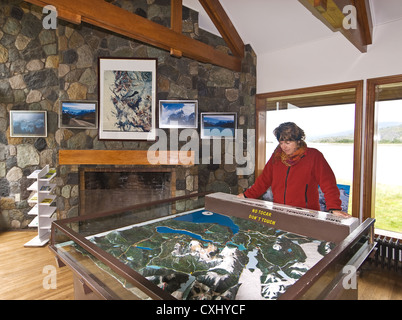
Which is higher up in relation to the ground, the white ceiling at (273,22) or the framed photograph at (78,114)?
the white ceiling at (273,22)

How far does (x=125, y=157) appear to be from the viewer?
348cm

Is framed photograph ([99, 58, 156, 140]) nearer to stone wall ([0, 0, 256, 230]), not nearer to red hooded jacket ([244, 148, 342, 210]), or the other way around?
stone wall ([0, 0, 256, 230])

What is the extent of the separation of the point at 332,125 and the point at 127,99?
9.50 feet

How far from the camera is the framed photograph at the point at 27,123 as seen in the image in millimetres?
3881

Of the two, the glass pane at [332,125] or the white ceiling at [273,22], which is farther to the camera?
the glass pane at [332,125]

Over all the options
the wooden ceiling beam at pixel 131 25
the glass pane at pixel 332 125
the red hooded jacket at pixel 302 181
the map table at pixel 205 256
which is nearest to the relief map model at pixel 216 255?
the map table at pixel 205 256

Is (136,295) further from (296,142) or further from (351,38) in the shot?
(351,38)

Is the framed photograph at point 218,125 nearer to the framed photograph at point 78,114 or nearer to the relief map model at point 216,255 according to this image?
the framed photograph at point 78,114

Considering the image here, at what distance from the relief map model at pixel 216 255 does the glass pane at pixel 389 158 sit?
2.16m

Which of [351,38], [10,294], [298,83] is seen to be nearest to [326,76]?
[298,83]

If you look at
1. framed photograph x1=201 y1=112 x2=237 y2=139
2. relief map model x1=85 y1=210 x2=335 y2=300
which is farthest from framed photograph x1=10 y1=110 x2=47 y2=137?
relief map model x1=85 y1=210 x2=335 y2=300

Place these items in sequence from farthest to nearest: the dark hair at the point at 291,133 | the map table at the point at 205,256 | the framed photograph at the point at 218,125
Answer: the framed photograph at the point at 218,125 < the dark hair at the point at 291,133 < the map table at the point at 205,256
